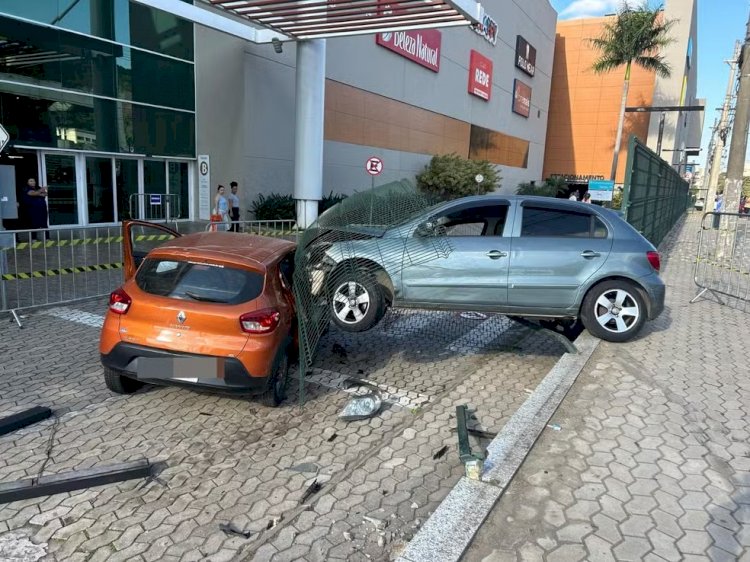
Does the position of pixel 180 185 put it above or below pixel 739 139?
below

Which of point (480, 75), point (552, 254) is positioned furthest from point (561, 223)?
point (480, 75)

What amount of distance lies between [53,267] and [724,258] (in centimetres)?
1099

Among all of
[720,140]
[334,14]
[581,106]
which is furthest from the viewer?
[581,106]

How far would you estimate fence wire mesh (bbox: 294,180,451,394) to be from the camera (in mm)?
5562

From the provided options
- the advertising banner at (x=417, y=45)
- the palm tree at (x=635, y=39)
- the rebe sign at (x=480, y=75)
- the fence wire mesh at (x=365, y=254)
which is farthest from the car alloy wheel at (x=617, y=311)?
the palm tree at (x=635, y=39)

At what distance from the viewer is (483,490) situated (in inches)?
125

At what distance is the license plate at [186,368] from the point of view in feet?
13.6

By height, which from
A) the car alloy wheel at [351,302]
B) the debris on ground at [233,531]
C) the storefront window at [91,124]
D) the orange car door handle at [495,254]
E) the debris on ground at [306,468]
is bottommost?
the debris on ground at [233,531]

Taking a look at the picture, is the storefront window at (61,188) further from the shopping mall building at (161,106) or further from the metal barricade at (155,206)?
the metal barricade at (155,206)

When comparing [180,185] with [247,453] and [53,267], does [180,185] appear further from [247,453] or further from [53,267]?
[247,453]

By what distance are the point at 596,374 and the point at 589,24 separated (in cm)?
5568

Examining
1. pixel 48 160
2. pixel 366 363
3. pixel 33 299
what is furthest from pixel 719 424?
pixel 48 160

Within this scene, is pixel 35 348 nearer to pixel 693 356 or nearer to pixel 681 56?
pixel 693 356

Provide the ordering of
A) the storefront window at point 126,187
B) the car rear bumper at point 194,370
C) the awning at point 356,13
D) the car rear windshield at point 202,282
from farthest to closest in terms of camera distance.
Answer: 1. the storefront window at point 126,187
2. the awning at point 356,13
3. the car rear windshield at point 202,282
4. the car rear bumper at point 194,370
